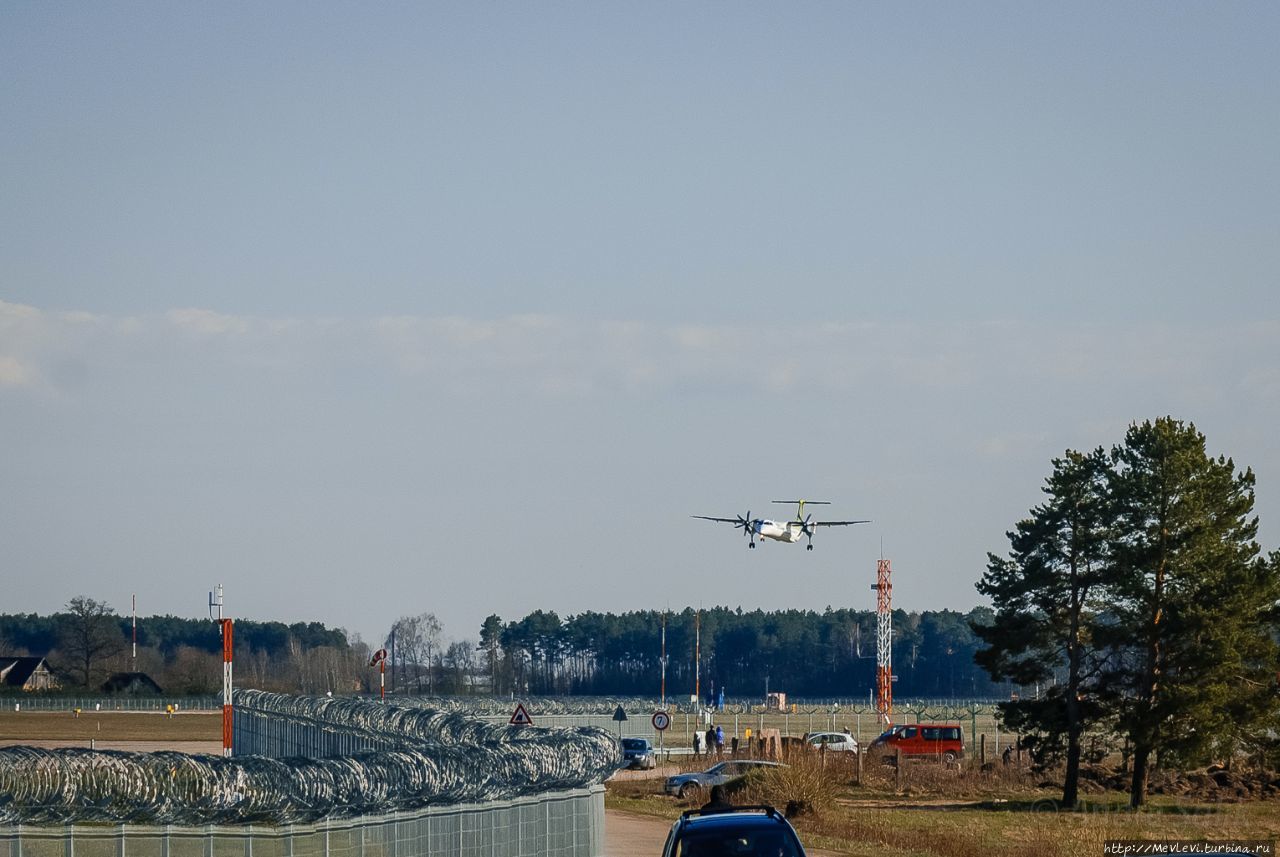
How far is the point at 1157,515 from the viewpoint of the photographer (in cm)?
5141

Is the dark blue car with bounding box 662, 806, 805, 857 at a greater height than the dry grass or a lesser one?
greater

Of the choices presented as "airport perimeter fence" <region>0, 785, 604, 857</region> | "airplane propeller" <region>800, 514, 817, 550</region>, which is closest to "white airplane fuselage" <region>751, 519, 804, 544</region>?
"airplane propeller" <region>800, 514, 817, 550</region>

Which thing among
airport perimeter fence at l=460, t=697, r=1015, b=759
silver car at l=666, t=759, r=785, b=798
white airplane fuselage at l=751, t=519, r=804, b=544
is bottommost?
airport perimeter fence at l=460, t=697, r=1015, b=759

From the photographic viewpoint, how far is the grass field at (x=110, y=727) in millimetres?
76812

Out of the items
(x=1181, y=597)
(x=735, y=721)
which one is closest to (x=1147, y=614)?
(x=1181, y=597)

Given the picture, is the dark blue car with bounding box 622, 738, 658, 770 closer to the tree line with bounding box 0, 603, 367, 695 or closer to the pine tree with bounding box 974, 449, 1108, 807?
the pine tree with bounding box 974, 449, 1108, 807

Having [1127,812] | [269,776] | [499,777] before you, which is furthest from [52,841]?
[1127,812]

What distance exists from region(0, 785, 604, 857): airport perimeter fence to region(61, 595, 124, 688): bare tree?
131 meters

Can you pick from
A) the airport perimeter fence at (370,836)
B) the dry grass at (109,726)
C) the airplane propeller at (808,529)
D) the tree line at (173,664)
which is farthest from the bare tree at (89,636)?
the airport perimeter fence at (370,836)

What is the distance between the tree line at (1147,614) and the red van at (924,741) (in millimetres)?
13383

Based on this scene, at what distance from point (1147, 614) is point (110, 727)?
60.9m

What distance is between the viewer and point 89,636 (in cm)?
14775

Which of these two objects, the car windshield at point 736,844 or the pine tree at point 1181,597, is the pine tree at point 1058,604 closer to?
the pine tree at point 1181,597

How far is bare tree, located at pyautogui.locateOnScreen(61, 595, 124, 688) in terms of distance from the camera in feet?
481
